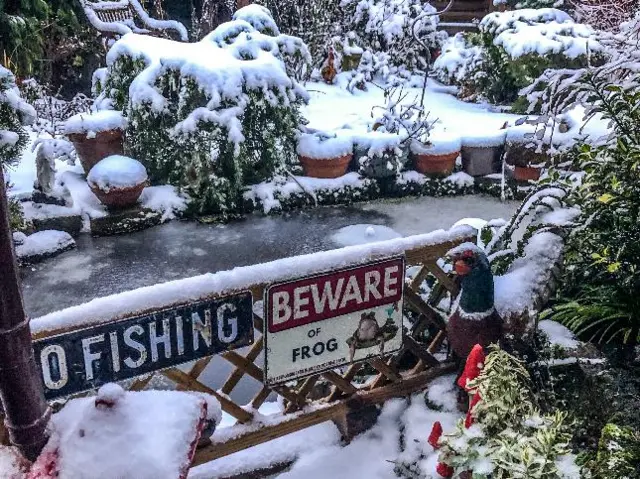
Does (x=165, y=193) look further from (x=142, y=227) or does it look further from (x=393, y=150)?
(x=393, y=150)

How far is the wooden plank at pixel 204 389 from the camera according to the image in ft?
8.66

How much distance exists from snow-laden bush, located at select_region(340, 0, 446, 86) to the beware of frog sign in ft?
33.1

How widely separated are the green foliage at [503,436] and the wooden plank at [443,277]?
90 centimetres

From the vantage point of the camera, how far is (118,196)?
22.2ft

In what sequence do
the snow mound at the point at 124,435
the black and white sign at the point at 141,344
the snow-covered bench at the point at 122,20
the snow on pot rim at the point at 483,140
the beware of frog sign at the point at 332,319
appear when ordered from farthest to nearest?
the snow-covered bench at the point at 122,20 < the snow on pot rim at the point at 483,140 < the beware of frog sign at the point at 332,319 < the black and white sign at the point at 141,344 < the snow mound at the point at 124,435

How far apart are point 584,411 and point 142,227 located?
17.3 feet

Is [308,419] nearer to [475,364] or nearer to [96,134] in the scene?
[475,364]

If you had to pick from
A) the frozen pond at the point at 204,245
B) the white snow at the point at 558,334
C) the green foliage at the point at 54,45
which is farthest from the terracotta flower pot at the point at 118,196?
the white snow at the point at 558,334

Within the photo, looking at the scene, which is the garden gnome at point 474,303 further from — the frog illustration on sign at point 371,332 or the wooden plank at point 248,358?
the wooden plank at point 248,358

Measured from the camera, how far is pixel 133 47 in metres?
7.34

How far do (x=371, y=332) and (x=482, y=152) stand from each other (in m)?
5.61

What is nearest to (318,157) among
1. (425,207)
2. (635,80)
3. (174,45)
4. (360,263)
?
(425,207)

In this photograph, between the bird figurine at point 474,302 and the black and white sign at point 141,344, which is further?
the bird figurine at point 474,302

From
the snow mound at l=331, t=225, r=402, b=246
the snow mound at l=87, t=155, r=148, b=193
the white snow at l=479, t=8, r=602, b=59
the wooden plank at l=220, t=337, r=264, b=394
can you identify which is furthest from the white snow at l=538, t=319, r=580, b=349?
the white snow at l=479, t=8, r=602, b=59
